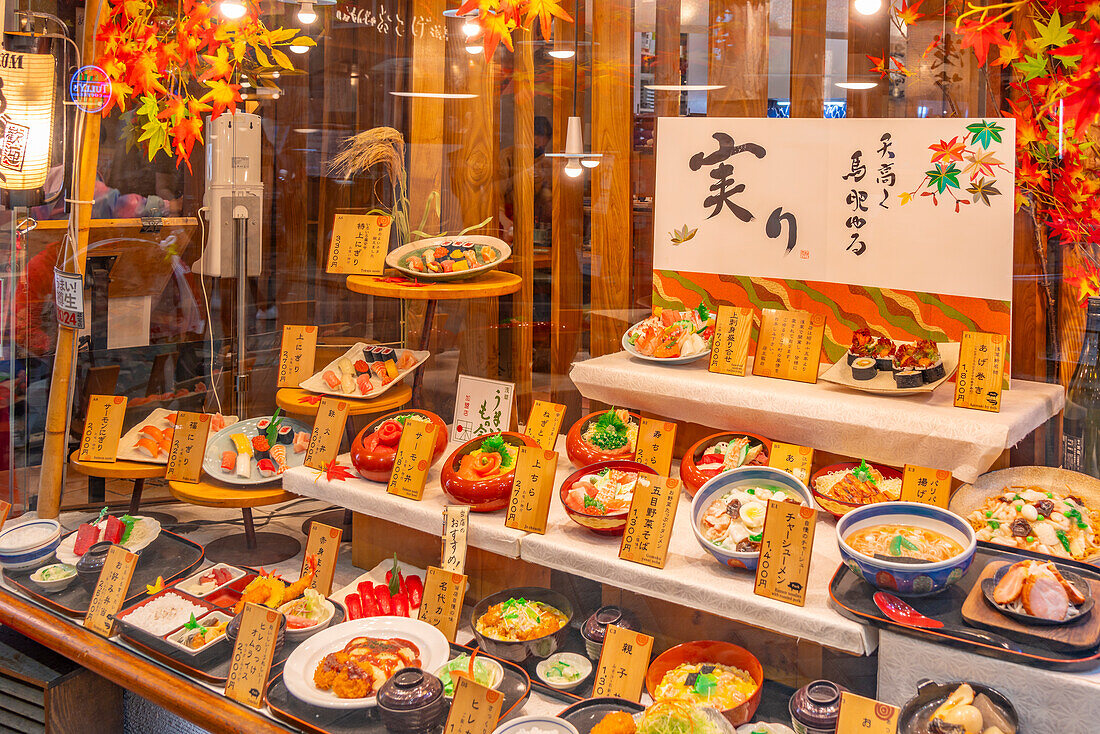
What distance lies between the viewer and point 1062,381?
224 cm

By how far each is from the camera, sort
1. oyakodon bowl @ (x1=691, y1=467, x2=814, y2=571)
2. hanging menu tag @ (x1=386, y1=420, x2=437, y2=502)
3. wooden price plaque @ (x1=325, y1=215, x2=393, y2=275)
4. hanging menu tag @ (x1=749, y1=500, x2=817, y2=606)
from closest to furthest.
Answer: hanging menu tag @ (x1=749, y1=500, x2=817, y2=606) < oyakodon bowl @ (x1=691, y1=467, x2=814, y2=571) < hanging menu tag @ (x1=386, y1=420, x2=437, y2=502) < wooden price plaque @ (x1=325, y1=215, x2=393, y2=275)

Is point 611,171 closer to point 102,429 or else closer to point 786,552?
point 786,552

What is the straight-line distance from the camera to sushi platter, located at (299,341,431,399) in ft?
9.82

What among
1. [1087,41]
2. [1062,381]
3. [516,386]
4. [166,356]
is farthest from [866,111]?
[166,356]

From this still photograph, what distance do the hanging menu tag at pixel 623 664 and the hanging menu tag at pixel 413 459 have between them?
0.73 meters

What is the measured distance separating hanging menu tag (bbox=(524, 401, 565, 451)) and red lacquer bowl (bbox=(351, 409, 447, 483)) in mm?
273

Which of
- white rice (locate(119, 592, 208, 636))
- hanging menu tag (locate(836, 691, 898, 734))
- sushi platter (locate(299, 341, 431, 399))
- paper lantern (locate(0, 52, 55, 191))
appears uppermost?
paper lantern (locate(0, 52, 55, 191))

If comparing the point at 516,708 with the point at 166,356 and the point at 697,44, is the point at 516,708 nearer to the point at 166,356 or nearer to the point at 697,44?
the point at 697,44

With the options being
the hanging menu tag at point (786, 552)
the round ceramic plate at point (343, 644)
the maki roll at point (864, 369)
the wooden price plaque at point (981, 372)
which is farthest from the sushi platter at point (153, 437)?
the wooden price plaque at point (981, 372)

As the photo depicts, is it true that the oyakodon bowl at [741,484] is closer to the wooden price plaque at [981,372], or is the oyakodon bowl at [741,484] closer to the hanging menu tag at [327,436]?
the wooden price plaque at [981,372]

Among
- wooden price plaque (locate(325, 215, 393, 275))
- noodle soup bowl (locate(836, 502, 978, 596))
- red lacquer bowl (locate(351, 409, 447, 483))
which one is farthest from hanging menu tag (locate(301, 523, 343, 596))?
noodle soup bowl (locate(836, 502, 978, 596))

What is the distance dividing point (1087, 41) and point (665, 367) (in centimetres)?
129

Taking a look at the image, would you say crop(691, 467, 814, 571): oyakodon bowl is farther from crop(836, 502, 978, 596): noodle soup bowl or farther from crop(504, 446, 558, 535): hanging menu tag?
crop(504, 446, 558, 535): hanging menu tag

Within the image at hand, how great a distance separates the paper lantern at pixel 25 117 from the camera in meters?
3.12
